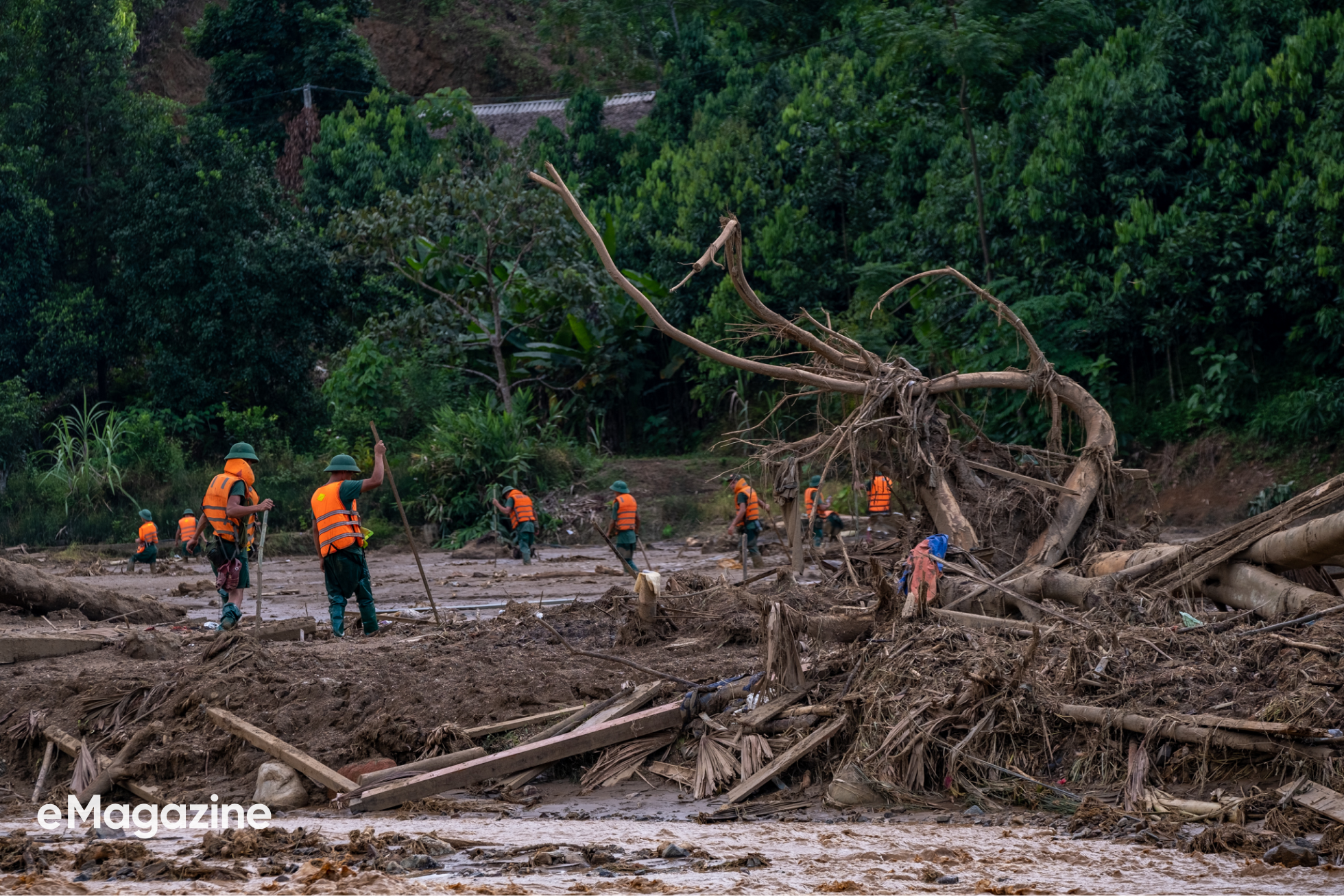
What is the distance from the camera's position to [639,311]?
26172 millimetres

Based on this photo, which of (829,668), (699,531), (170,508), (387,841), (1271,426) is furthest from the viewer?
(170,508)

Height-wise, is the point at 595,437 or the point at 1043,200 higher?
the point at 1043,200

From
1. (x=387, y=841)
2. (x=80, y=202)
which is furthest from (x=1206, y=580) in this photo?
(x=80, y=202)

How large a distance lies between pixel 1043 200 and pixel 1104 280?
159 centimetres

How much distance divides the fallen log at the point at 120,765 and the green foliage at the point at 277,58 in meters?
29.8

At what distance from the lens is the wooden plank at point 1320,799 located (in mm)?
4648

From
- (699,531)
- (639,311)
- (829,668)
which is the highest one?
(639,311)

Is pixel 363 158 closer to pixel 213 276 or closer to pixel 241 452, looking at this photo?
pixel 213 276

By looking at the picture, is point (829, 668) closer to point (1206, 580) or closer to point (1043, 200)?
point (1206, 580)

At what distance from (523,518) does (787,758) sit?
1214 cm

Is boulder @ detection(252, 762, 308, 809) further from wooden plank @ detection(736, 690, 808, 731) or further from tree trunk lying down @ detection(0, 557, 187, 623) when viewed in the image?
tree trunk lying down @ detection(0, 557, 187, 623)

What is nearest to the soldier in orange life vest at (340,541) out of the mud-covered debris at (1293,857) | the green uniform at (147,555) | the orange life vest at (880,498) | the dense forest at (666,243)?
the mud-covered debris at (1293,857)

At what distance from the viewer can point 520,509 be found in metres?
17.5

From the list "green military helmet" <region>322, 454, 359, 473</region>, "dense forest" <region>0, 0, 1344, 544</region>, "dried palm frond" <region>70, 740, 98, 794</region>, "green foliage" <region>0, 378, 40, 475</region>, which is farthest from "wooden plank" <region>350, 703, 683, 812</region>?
"green foliage" <region>0, 378, 40, 475</region>
